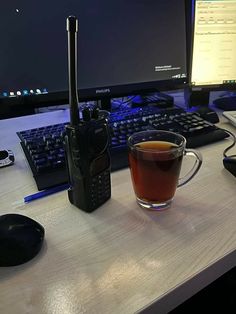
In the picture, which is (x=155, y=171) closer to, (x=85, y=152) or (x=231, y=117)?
(x=85, y=152)

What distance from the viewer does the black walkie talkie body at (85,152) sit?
17.4 inches

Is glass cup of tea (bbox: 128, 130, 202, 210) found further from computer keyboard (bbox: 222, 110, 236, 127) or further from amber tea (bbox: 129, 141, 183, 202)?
computer keyboard (bbox: 222, 110, 236, 127)

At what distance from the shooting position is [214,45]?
0.89m

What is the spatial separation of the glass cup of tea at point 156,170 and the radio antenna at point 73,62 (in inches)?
4.1

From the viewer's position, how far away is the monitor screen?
86 centimetres

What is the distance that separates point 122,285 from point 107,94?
543 millimetres

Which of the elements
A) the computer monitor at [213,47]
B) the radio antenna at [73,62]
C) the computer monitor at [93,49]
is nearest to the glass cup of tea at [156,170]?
the radio antenna at [73,62]

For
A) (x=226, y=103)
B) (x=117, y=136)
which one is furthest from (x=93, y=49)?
(x=226, y=103)

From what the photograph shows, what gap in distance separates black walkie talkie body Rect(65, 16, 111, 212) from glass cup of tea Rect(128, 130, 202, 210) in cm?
5

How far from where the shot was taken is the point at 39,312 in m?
0.34

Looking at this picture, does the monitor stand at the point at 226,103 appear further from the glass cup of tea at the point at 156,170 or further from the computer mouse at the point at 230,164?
the glass cup of tea at the point at 156,170

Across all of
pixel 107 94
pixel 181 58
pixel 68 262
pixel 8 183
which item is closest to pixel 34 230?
pixel 68 262

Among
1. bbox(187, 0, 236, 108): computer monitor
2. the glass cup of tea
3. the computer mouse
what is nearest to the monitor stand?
bbox(187, 0, 236, 108): computer monitor

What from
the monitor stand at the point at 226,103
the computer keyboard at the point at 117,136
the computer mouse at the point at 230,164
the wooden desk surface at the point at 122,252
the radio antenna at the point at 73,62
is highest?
the radio antenna at the point at 73,62
